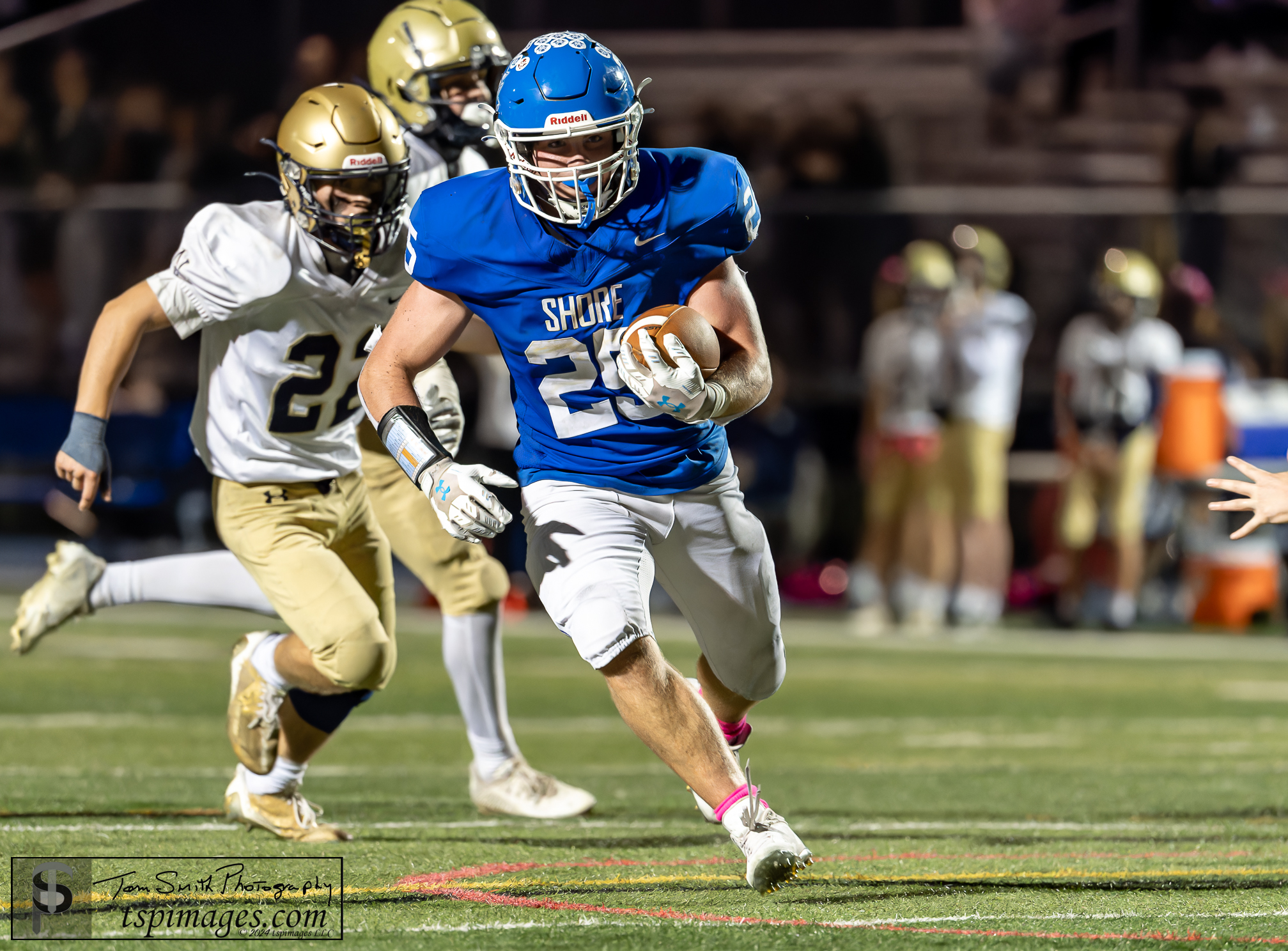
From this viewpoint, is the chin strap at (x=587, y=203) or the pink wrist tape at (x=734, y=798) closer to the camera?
the pink wrist tape at (x=734, y=798)

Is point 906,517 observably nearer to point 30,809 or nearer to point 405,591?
point 405,591

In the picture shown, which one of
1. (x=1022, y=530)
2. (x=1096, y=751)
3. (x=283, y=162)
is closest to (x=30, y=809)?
(x=283, y=162)

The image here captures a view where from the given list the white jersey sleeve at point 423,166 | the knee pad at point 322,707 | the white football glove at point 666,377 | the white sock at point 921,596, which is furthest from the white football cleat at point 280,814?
the white sock at point 921,596

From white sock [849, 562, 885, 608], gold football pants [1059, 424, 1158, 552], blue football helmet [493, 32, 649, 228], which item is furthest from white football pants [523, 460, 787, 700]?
gold football pants [1059, 424, 1158, 552]

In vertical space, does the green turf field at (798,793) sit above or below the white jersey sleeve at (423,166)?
below

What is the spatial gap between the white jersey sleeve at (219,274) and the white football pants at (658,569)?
0.94 metres

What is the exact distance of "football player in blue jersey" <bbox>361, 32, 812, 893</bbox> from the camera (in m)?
3.65

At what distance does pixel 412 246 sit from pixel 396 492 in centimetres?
131

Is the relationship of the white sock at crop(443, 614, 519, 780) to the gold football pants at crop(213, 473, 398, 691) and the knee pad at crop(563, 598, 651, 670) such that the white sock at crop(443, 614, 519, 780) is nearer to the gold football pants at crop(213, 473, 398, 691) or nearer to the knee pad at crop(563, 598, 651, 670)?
the gold football pants at crop(213, 473, 398, 691)

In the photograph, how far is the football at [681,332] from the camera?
11.6 feet

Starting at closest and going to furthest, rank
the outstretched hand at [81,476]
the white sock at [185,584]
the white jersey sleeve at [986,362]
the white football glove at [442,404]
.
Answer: the outstretched hand at [81,476], the white football glove at [442,404], the white sock at [185,584], the white jersey sleeve at [986,362]

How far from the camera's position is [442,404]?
15.5 feet

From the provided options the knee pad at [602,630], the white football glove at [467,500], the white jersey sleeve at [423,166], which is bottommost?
the knee pad at [602,630]

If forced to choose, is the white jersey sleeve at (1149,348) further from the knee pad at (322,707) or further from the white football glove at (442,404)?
the knee pad at (322,707)
